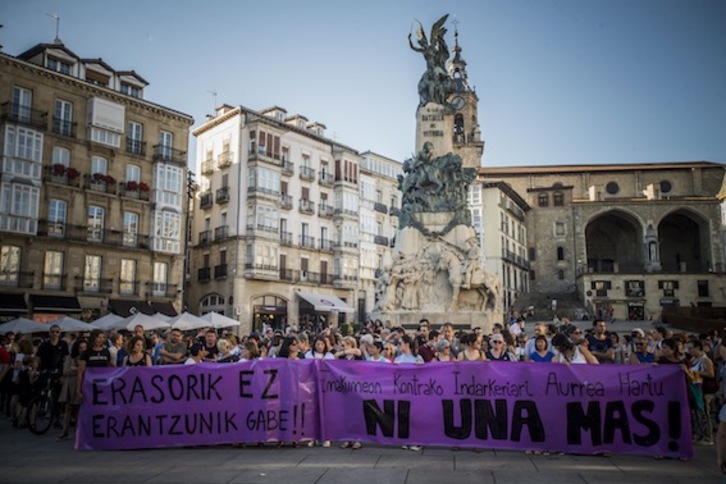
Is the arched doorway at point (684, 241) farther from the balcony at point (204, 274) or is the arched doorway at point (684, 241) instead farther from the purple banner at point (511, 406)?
the purple banner at point (511, 406)

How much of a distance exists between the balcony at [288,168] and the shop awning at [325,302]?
10.7 metres

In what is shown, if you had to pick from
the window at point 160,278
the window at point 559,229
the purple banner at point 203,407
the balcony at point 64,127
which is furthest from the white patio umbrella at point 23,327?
the window at point 559,229

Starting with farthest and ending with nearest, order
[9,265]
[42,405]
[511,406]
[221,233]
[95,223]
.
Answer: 1. [221,233]
2. [95,223]
3. [9,265]
4. [42,405]
5. [511,406]

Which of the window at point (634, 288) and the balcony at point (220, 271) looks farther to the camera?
the window at point (634, 288)

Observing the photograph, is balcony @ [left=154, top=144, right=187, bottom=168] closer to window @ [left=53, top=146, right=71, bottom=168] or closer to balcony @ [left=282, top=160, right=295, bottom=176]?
window @ [left=53, top=146, right=71, bottom=168]

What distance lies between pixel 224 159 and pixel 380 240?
19086mm

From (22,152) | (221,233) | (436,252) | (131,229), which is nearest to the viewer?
(436,252)

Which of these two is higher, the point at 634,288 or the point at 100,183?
the point at 100,183

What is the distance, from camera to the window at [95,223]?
37.8m

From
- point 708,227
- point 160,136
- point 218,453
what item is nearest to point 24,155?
point 160,136

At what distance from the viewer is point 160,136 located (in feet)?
140

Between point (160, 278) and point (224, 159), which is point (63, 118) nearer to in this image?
point (160, 278)

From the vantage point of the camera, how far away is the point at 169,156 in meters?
42.9

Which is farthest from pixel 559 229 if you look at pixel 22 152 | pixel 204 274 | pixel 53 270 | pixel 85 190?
pixel 22 152
